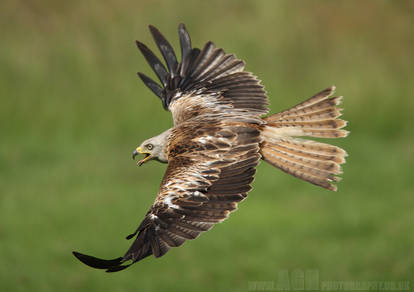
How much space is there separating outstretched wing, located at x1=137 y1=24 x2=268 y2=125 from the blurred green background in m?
9.00

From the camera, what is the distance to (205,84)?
12.3 m

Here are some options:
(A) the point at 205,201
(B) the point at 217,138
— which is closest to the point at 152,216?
(A) the point at 205,201

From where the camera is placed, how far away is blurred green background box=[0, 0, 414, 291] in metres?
21.9

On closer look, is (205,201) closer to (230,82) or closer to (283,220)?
(230,82)

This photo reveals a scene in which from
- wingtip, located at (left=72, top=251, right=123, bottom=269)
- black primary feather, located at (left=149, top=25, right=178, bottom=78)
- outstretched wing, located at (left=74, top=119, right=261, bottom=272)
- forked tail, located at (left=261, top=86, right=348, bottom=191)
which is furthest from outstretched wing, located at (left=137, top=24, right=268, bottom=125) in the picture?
wingtip, located at (left=72, top=251, right=123, bottom=269)

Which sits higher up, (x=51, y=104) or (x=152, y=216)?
(x=51, y=104)

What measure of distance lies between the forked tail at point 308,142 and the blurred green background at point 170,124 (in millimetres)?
10365

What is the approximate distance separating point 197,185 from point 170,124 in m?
14.3

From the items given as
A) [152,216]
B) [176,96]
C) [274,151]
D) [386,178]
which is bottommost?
[152,216]

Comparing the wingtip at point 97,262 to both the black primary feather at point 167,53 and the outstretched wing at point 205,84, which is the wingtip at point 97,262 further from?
the black primary feather at point 167,53

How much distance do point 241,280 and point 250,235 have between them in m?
2.08

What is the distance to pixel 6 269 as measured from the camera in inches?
783

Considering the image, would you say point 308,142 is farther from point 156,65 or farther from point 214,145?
point 156,65

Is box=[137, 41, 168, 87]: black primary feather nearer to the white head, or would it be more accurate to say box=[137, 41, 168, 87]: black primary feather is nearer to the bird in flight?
the bird in flight
